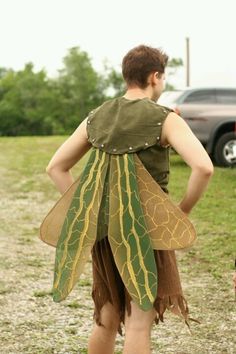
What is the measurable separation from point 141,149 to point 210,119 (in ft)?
37.5

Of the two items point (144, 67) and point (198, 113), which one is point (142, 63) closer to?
point (144, 67)

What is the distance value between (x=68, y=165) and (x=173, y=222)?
59cm

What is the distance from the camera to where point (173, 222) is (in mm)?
2992

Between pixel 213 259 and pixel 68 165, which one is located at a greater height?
pixel 68 165

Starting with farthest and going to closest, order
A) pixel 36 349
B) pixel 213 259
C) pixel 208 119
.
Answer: pixel 208 119, pixel 213 259, pixel 36 349

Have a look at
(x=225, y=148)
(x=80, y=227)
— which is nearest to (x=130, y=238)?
(x=80, y=227)

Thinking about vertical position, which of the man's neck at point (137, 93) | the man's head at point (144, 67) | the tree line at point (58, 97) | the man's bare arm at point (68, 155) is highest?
the man's head at point (144, 67)

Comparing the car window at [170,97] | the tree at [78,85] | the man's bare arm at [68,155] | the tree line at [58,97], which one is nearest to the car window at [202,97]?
the car window at [170,97]

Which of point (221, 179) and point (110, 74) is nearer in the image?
point (221, 179)

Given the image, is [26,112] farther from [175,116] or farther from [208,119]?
[175,116]

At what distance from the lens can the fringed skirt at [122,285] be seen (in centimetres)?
308

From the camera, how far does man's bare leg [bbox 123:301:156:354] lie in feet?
10.0

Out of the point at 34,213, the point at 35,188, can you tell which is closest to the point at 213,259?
the point at 34,213

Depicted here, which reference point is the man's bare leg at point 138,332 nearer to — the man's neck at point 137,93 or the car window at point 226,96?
the man's neck at point 137,93
